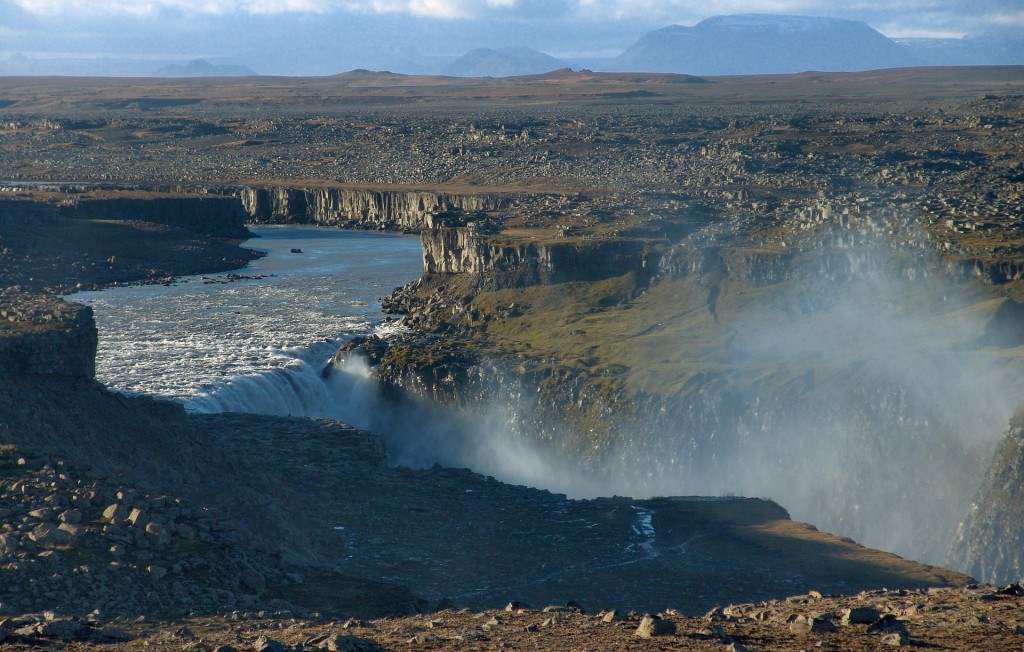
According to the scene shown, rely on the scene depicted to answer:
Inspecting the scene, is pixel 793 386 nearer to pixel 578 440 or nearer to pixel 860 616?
pixel 578 440

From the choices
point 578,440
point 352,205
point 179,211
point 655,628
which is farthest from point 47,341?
point 352,205

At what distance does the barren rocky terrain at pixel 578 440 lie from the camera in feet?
71.6

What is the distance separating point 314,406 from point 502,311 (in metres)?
11.9

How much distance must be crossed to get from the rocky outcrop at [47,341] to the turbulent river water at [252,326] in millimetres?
10338

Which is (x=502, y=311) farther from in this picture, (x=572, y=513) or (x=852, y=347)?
(x=572, y=513)

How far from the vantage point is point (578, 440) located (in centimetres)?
4866

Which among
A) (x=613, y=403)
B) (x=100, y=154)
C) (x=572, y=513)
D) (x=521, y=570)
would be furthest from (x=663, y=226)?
(x=100, y=154)

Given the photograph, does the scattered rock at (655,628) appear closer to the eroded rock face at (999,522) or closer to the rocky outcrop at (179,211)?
the eroded rock face at (999,522)

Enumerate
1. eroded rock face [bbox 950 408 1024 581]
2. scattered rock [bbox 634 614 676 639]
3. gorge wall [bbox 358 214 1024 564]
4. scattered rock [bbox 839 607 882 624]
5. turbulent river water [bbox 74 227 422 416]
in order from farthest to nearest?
turbulent river water [bbox 74 227 422 416] → gorge wall [bbox 358 214 1024 564] → eroded rock face [bbox 950 408 1024 581] → scattered rock [bbox 839 607 882 624] → scattered rock [bbox 634 614 676 639]

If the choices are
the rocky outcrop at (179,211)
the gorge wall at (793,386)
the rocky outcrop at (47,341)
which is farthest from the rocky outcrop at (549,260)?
the rocky outcrop at (179,211)

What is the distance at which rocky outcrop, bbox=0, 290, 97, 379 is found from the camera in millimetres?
32062

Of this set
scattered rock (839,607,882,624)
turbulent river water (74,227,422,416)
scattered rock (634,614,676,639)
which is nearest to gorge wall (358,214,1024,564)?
turbulent river water (74,227,422,416)

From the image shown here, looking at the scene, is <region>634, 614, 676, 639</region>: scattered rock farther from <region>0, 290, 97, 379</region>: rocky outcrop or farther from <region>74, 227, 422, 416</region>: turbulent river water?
<region>74, 227, 422, 416</region>: turbulent river water

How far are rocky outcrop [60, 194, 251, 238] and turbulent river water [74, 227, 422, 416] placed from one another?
795cm
